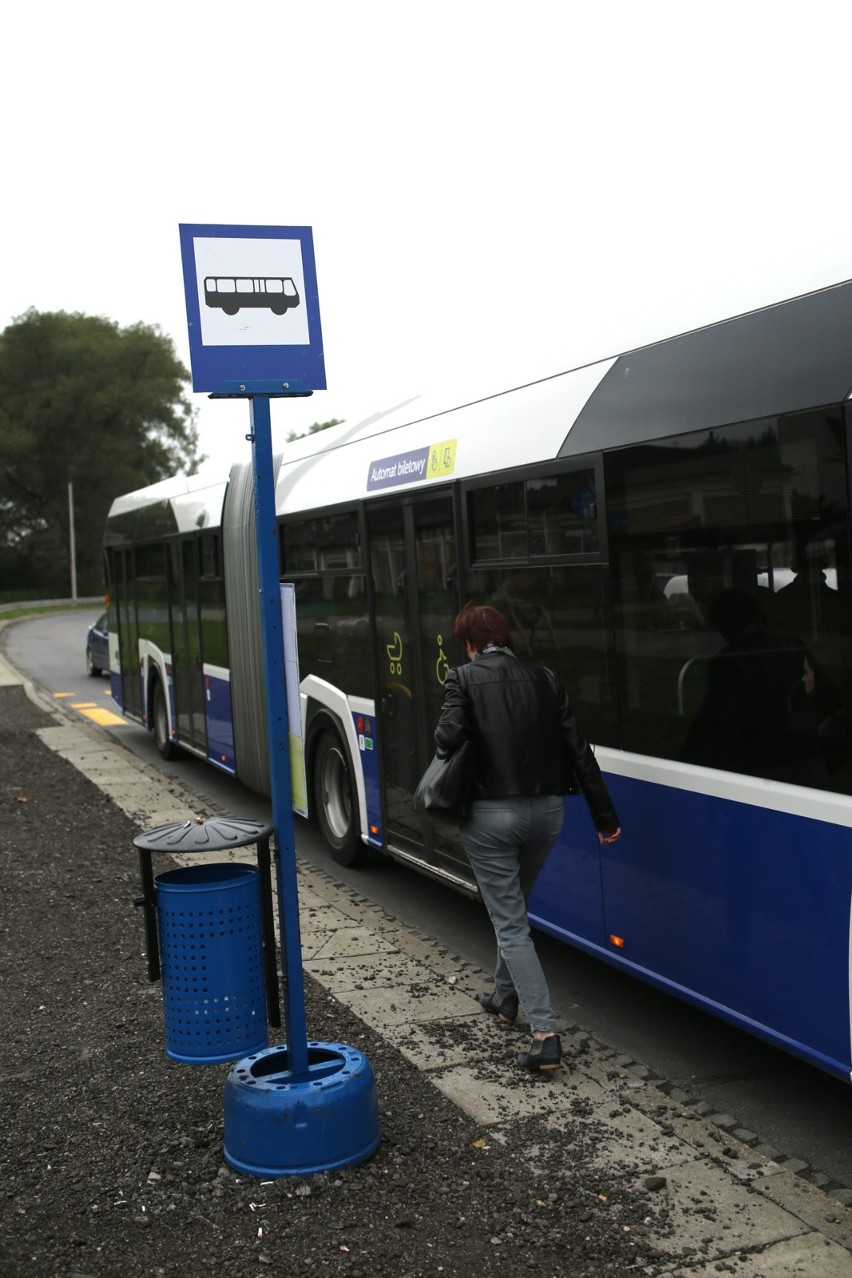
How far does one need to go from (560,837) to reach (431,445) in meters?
2.23

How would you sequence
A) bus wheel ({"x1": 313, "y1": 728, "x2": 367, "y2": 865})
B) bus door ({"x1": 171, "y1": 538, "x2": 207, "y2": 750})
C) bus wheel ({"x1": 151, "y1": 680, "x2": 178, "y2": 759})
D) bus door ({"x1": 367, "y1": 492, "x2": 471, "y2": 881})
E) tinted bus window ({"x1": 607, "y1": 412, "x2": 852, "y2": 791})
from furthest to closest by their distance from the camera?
bus wheel ({"x1": 151, "y1": 680, "x2": 178, "y2": 759})
bus door ({"x1": 171, "y1": 538, "x2": 207, "y2": 750})
bus wheel ({"x1": 313, "y1": 728, "x2": 367, "y2": 865})
bus door ({"x1": 367, "y1": 492, "x2": 471, "y2": 881})
tinted bus window ({"x1": 607, "y1": 412, "x2": 852, "y2": 791})

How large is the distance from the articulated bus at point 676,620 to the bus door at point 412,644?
0.02 m

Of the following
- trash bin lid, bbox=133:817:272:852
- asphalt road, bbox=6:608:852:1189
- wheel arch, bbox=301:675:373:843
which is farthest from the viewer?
wheel arch, bbox=301:675:373:843

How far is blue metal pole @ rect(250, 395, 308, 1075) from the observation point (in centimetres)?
409

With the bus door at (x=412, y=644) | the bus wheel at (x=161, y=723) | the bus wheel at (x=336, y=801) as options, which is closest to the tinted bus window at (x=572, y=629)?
the bus door at (x=412, y=644)

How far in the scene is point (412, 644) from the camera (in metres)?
7.04

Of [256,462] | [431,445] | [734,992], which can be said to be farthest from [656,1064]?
[431,445]

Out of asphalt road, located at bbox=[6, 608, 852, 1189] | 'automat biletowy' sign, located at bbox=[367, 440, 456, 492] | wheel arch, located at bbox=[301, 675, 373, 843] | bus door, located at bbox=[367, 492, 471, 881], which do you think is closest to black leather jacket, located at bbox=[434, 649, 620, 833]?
asphalt road, located at bbox=[6, 608, 852, 1189]

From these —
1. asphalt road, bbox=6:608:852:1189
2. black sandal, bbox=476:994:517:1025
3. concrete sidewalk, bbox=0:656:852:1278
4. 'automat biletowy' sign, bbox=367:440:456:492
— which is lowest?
asphalt road, bbox=6:608:852:1189

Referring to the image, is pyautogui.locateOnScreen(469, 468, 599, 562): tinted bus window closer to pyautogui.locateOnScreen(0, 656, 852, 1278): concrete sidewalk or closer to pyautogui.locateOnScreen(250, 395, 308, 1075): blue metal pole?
pyautogui.locateOnScreen(250, 395, 308, 1075): blue metal pole

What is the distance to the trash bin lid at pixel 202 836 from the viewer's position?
13.4ft

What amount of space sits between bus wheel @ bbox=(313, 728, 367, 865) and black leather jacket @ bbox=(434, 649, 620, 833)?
11.6ft

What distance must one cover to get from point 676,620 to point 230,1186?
93.5 inches

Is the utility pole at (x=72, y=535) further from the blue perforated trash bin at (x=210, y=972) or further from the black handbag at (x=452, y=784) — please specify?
the blue perforated trash bin at (x=210, y=972)
